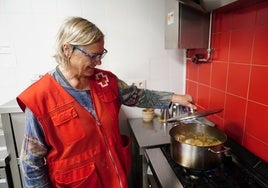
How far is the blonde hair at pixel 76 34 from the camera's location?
0.74 meters

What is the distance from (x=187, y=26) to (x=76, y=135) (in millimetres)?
893

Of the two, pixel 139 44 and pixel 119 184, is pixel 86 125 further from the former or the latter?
pixel 139 44

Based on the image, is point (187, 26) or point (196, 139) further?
point (187, 26)

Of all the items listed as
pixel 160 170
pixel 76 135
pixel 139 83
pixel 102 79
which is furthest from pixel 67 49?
pixel 139 83

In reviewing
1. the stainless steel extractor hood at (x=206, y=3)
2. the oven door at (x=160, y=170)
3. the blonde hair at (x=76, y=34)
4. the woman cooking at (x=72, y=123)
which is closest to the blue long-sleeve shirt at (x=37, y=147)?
the woman cooking at (x=72, y=123)

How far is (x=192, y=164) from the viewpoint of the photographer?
835 mm

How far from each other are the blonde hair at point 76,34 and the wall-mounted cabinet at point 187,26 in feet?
1.95

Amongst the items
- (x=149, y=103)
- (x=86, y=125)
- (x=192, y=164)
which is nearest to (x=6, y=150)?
(x=86, y=125)

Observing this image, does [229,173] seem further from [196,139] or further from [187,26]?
[187,26]

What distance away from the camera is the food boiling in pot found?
3.11 feet

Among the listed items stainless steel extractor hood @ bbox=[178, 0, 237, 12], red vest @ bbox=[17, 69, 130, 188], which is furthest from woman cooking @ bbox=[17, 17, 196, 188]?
stainless steel extractor hood @ bbox=[178, 0, 237, 12]

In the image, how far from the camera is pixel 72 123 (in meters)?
0.78

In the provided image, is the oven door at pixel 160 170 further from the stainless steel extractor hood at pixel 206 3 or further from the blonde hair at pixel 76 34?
the stainless steel extractor hood at pixel 206 3

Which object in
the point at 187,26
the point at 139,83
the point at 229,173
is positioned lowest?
the point at 229,173
